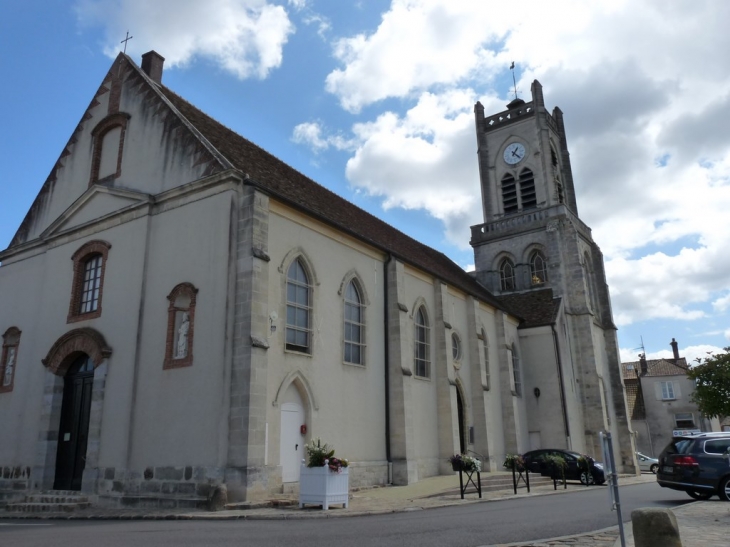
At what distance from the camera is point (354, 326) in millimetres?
18859

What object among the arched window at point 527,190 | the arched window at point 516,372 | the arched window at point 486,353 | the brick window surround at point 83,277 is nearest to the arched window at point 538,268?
the arched window at point 527,190

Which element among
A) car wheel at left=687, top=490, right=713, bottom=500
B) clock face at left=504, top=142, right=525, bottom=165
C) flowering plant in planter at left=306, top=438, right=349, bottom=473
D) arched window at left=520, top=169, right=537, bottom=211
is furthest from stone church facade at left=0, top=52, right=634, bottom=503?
clock face at left=504, top=142, right=525, bottom=165

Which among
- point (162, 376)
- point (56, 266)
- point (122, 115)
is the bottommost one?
point (162, 376)

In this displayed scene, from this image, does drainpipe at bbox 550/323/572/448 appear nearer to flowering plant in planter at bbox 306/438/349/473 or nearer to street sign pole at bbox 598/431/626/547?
flowering plant in planter at bbox 306/438/349/473

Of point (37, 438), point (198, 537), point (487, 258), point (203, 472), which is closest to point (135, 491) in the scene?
point (203, 472)

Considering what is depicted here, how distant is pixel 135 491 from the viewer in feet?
48.3

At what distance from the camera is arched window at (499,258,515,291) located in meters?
36.0

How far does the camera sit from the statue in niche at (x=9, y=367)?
19267 millimetres

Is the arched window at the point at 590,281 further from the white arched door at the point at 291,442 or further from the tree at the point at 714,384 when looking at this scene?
the white arched door at the point at 291,442

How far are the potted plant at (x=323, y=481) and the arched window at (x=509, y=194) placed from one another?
2732 cm

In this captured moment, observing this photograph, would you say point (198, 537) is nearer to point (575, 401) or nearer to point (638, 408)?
point (575, 401)

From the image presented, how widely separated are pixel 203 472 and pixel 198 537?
17.4ft

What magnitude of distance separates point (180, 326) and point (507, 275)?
81.6 feet

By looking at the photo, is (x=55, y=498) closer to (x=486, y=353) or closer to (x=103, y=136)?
(x=103, y=136)
